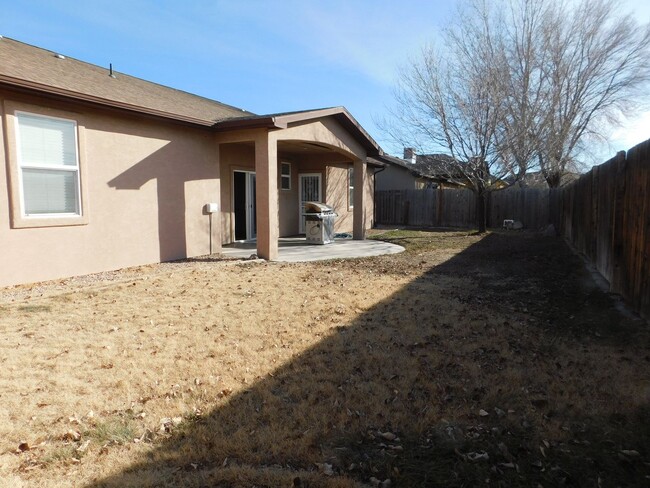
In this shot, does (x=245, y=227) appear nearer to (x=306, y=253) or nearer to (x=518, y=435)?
(x=306, y=253)

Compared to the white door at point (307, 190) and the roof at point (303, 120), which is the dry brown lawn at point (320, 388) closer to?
the roof at point (303, 120)

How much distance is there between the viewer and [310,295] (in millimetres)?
6863

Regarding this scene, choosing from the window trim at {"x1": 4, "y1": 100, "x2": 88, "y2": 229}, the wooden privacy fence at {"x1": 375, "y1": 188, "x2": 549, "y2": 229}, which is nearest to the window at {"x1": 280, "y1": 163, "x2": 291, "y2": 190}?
the window trim at {"x1": 4, "y1": 100, "x2": 88, "y2": 229}

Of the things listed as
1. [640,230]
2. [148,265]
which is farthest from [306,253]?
[640,230]

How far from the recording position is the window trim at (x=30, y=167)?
663 cm

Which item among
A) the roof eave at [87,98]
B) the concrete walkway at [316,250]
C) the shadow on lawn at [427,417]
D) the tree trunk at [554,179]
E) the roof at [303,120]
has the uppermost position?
the roof at [303,120]

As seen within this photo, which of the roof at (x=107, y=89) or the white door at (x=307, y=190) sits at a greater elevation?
the roof at (x=107, y=89)

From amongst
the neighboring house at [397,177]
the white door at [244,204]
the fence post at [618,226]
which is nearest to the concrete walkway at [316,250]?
the white door at [244,204]

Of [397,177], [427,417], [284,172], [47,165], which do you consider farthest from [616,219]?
[397,177]

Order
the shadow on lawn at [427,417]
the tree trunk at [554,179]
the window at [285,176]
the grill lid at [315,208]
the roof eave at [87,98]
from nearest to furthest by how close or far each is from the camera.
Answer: the shadow on lawn at [427,417] < the roof eave at [87,98] < the grill lid at [315,208] < the window at [285,176] < the tree trunk at [554,179]

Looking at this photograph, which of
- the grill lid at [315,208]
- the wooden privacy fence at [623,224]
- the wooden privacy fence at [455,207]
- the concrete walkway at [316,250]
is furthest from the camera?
the wooden privacy fence at [455,207]

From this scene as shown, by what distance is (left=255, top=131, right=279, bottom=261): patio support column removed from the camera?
9820 mm

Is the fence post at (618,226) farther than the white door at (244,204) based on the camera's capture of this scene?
No

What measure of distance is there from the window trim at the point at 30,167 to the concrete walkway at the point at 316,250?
3645 millimetres
